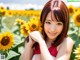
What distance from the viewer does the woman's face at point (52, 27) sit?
4.66 feet

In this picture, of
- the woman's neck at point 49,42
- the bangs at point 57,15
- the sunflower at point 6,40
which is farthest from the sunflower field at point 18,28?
the bangs at point 57,15

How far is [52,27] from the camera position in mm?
1420

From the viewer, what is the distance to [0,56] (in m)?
1.70

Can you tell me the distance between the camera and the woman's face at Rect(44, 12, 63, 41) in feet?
4.66

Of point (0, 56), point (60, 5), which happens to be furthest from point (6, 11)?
point (60, 5)

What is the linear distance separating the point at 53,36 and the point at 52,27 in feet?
0.18

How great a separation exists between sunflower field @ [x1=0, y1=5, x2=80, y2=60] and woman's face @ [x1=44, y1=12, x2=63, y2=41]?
21cm

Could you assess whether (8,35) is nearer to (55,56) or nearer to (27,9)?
(27,9)

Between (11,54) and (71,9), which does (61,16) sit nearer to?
(71,9)

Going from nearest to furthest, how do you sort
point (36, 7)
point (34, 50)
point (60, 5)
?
1. point (60, 5)
2. point (34, 50)
3. point (36, 7)

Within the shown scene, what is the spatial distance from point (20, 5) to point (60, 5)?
0.33 m

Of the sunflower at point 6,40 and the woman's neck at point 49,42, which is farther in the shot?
the sunflower at point 6,40

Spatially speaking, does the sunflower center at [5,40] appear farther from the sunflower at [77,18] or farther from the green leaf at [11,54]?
the sunflower at [77,18]

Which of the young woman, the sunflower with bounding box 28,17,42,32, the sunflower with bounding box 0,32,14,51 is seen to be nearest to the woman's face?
the young woman
